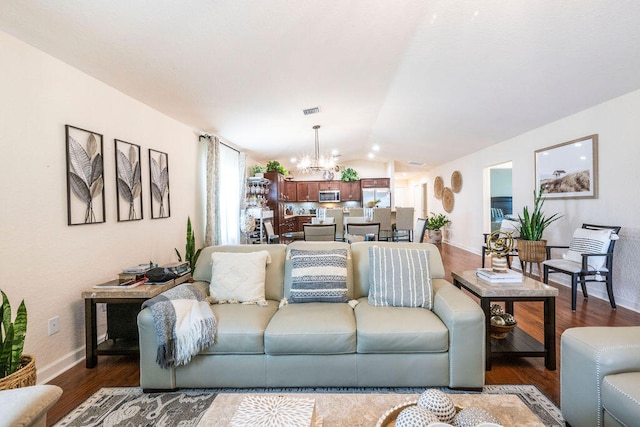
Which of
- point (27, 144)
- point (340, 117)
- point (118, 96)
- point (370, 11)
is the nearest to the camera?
point (27, 144)

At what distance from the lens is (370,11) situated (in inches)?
94.3

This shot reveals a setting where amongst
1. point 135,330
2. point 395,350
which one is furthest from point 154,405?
point 395,350

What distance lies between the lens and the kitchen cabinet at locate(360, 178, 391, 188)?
10031mm

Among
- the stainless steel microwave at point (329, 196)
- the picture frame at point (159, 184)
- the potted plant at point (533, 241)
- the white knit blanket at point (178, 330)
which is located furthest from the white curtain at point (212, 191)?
the stainless steel microwave at point (329, 196)

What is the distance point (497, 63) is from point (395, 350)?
3.03 meters

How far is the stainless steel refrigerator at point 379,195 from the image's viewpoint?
32.3ft

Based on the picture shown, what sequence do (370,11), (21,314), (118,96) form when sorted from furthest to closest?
(118,96) → (370,11) → (21,314)

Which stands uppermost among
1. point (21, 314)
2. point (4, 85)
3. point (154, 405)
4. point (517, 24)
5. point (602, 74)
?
point (517, 24)

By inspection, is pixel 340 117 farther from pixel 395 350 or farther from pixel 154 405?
pixel 154 405

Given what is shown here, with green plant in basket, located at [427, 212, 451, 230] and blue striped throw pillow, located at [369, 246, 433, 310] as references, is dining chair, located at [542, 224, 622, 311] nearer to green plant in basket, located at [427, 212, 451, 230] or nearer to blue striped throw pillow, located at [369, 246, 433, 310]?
blue striped throw pillow, located at [369, 246, 433, 310]

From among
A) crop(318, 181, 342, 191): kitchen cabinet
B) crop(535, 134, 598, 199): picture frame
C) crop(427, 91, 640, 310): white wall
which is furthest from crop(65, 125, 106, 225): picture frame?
crop(318, 181, 342, 191): kitchen cabinet

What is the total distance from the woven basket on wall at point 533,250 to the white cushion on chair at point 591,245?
29cm

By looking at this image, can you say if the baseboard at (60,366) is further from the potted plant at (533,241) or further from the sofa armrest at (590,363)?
the potted plant at (533,241)

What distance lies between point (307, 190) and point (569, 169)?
7.11 m
